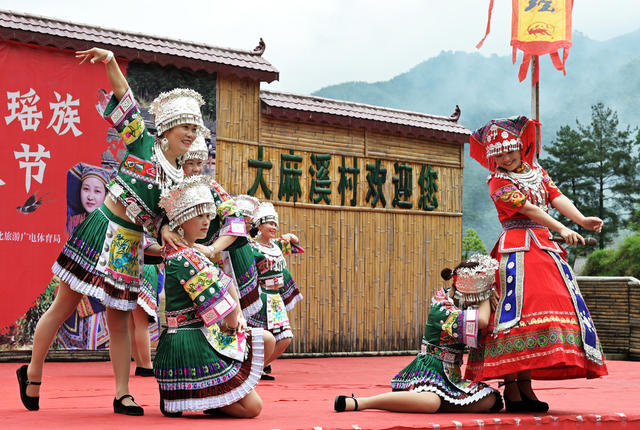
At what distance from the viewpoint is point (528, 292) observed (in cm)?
391

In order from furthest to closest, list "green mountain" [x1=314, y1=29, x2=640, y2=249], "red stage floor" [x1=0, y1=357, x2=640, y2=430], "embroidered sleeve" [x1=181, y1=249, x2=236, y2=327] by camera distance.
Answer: "green mountain" [x1=314, y1=29, x2=640, y2=249] → "embroidered sleeve" [x1=181, y1=249, x2=236, y2=327] → "red stage floor" [x1=0, y1=357, x2=640, y2=430]

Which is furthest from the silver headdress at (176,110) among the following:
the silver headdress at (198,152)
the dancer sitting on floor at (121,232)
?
the silver headdress at (198,152)

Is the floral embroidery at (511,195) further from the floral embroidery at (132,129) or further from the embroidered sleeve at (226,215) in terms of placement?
the floral embroidery at (132,129)

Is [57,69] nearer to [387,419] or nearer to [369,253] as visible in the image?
[369,253]

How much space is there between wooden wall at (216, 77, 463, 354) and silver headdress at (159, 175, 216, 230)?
4.65 meters

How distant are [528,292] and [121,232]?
6.14 feet

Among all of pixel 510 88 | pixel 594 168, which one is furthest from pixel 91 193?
pixel 510 88

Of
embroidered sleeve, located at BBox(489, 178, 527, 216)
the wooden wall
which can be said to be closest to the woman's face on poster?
the wooden wall

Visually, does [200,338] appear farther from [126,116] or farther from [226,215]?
[126,116]

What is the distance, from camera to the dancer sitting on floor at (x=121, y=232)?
3672 mm

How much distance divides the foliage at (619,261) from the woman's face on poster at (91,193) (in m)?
20.7

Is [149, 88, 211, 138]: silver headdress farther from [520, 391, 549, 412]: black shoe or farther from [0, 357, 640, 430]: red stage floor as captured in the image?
[520, 391, 549, 412]: black shoe

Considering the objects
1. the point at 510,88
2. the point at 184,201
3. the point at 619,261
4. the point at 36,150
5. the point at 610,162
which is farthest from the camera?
the point at 510,88

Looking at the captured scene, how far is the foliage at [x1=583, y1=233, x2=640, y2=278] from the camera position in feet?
82.6
